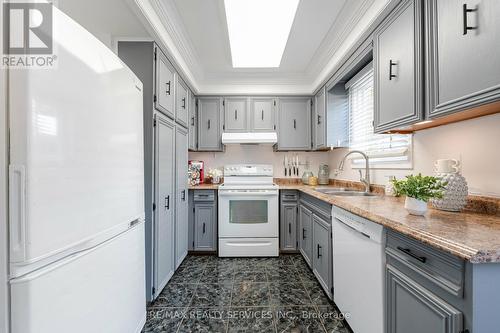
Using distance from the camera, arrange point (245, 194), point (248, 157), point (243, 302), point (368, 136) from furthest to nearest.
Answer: point (248, 157) < point (245, 194) < point (368, 136) < point (243, 302)

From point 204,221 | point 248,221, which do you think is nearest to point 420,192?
point 248,221

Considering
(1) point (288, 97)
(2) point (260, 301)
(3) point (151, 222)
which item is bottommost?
(2) point (260, 301)

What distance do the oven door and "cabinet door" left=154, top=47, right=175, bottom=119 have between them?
1.33 metres

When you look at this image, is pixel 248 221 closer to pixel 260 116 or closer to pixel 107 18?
pixel 260 116

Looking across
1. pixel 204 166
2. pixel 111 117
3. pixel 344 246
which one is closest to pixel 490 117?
pixel 344 246

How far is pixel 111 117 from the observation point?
106 cm

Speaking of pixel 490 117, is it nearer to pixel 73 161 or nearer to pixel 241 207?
pixel 73 161

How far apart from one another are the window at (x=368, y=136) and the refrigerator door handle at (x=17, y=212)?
230cm

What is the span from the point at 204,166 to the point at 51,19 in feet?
9.61

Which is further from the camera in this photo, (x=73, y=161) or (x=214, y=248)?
(x=214, y=248)

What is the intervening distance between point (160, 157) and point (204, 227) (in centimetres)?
140

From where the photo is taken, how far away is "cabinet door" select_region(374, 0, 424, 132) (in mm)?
1271

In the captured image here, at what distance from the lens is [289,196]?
3049 mm

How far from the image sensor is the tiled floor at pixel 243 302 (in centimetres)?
167
